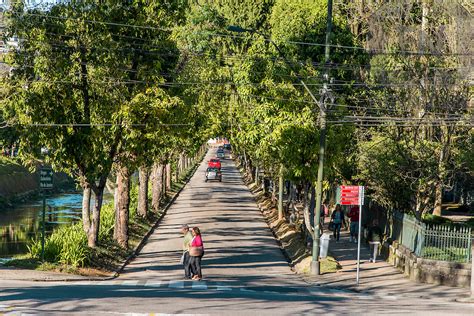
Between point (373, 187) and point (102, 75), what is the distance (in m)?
14.7

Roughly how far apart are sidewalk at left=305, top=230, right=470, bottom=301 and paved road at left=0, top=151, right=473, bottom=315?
0.87 m

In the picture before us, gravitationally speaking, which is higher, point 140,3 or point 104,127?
point 140,3

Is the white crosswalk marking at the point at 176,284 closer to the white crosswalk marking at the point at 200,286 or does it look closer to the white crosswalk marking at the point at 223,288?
the white crosswalk marking at the point at 200,286

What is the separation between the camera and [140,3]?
97.2 ft

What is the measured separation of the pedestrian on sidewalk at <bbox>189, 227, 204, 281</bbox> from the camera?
24.8 meters

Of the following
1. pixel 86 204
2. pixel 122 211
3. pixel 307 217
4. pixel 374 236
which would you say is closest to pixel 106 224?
pixel 122 211

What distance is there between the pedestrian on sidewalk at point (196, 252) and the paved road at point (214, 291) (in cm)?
48

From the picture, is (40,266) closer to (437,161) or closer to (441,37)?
(437,161)

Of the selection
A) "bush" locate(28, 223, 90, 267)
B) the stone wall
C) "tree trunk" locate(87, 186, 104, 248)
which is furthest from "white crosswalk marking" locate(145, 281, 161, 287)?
the stone wall

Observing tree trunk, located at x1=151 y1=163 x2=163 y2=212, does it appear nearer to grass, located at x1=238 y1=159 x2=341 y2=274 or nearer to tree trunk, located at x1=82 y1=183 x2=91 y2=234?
grass, located at x1=238 y1=159 x2=341 y2=274

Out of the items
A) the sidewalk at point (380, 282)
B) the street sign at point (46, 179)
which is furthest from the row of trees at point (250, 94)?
the sidewalk at point (380, 282)

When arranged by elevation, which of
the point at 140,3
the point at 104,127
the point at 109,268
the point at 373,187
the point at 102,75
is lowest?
the point at 109,268

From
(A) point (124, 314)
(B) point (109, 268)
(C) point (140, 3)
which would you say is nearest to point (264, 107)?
(C) point (140, 3)

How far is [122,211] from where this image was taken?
1364 inches
